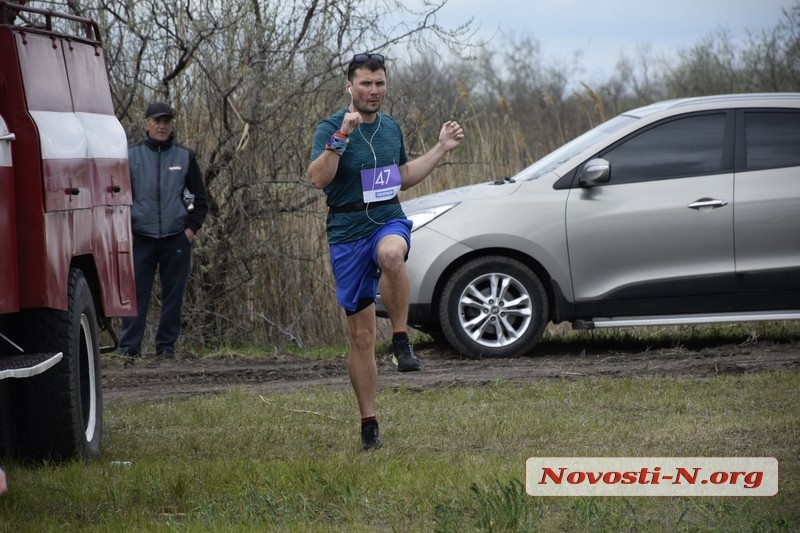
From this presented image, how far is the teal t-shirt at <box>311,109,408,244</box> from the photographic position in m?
6.31

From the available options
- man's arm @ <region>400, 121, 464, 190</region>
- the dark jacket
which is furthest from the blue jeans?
man's arm @ <region>400, 121, 464, 190</region>

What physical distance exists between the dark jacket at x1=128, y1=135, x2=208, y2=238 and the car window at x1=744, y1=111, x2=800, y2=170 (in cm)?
493

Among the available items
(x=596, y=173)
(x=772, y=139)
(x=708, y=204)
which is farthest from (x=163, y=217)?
(x=772, y=139)

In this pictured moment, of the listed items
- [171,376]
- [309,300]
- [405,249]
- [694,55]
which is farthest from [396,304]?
[694,55]

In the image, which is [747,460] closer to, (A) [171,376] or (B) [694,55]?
(A) [171,376]

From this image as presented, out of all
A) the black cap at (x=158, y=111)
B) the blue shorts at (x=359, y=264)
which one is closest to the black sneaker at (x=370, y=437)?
the blue shorts at (x=359, y=264)

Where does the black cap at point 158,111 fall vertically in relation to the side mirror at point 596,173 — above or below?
above

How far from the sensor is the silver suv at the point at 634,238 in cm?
989

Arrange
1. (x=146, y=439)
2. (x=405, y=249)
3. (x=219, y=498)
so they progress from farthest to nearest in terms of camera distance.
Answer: (x=146, y=439), (x=405, y=249), (x=219, y=498)

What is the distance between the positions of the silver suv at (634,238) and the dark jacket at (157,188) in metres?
2.26

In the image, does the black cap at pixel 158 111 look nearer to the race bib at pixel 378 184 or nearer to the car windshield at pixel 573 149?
the car windshield at pixel 573 149

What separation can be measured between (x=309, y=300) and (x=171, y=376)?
8.42 ft

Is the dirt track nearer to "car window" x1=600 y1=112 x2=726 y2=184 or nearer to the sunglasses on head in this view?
"car window" x1=600 y1=112 x2=726 y2=184

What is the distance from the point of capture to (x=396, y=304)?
6434 millimetres
